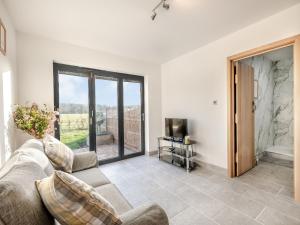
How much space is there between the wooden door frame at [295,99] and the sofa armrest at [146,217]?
6.91ft

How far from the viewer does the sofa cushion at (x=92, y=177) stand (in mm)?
1649

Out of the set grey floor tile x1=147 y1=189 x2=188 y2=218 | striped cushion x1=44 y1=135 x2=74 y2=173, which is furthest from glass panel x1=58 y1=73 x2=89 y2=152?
grey floor tile x1=147 y1=189 x2=188 y2=218

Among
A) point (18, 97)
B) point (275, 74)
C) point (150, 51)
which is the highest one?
point (150, 51)

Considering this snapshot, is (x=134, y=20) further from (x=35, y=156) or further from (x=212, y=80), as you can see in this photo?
(x=35, y=156)

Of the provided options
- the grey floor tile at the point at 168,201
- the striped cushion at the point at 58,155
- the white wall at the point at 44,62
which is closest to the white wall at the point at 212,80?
the grey floor tile at the point at 168,201

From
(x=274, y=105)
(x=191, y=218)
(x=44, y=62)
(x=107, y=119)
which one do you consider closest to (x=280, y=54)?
(x=274, y=105)

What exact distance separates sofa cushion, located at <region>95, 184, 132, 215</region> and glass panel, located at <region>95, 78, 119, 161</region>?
206cm

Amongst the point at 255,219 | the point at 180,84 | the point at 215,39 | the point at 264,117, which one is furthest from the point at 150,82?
the point at 255,219

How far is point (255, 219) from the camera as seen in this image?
5.51 ft

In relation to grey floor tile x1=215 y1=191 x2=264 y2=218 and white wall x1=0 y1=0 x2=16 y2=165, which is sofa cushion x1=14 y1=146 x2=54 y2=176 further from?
grey floor tile x1=215 y1=191 x2=264 y2=218

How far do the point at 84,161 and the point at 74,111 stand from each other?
1.42m

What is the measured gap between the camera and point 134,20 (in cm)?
221

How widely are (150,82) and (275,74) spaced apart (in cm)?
346

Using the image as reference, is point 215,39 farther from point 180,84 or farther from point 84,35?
point 84,35
